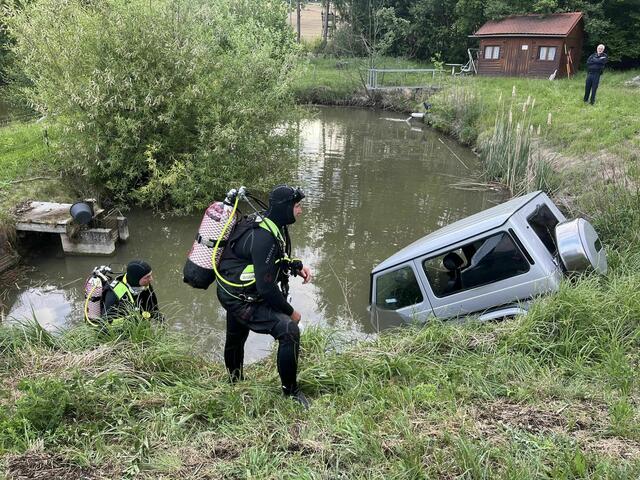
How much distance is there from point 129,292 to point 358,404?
9.27ft

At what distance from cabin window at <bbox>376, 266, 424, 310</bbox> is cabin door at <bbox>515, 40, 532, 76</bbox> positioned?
91.6ft

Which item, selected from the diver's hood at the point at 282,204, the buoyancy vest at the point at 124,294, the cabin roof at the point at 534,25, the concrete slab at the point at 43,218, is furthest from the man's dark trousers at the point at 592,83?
the buoyancy vest at the point at 124,294

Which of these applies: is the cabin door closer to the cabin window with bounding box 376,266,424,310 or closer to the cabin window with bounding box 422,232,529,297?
the cabin window with bounding box 422,232,529,297

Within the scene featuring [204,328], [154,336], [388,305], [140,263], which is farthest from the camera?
[204,328]

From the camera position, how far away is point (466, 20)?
36.1m

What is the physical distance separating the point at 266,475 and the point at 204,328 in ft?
14.9

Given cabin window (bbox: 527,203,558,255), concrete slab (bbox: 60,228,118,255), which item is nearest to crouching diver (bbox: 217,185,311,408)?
cabin window (bbox: 527,203,558,255)

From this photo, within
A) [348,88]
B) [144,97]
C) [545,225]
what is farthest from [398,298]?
[348,88]

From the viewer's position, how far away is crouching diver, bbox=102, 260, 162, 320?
529cm

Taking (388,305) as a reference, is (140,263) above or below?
above

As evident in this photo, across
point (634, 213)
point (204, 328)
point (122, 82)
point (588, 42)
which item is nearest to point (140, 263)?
point (204, 328)

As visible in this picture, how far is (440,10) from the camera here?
38.5 meters

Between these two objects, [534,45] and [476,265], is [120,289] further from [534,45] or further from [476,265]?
[534,45]

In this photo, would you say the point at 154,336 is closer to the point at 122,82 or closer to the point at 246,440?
the point at 246,440
